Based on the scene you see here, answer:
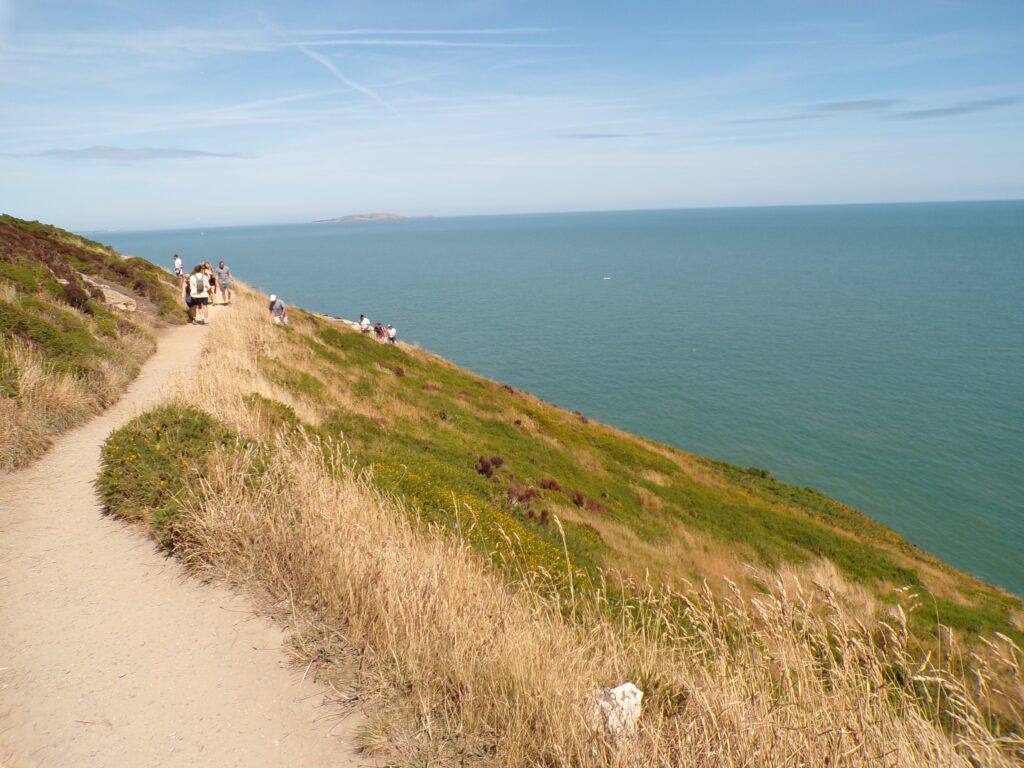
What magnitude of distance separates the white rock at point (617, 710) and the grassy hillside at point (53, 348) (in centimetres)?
943

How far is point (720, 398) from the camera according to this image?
53719mm

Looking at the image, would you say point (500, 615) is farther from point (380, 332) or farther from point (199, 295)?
point (380, 332)

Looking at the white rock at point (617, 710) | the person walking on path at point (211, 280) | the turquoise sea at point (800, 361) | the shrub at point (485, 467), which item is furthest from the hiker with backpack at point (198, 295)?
the turquoise sea at point (800, 361)

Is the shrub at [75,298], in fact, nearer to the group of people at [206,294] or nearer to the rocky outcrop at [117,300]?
the rocky outcrop at [117,300]

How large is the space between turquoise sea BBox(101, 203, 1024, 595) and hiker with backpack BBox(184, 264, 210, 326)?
3410 centimetres

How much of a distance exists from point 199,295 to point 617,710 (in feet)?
80.0

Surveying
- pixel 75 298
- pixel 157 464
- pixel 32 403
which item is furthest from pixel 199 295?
pixel 157 464

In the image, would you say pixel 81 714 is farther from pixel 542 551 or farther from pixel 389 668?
pixel 542 551

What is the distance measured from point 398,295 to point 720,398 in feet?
258

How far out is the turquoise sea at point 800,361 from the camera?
3634cm

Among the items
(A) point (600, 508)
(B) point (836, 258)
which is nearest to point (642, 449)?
(A) point (600, 508)

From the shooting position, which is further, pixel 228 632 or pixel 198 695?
pixel 228 632

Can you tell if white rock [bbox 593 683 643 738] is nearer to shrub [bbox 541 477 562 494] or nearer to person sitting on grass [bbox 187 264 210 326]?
shrub [bbox 541 477 562 494]

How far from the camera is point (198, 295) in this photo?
2283 cm
